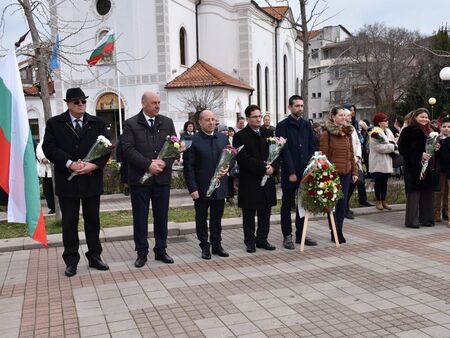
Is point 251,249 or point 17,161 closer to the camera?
point 17,161

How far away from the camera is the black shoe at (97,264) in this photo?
6.81 meters

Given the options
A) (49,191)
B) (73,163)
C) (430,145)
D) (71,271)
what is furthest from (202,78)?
(71,271)

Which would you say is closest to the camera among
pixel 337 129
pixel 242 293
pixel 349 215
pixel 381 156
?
pixel 242 293

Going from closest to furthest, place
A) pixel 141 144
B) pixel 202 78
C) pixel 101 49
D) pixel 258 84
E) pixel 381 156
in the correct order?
pixel 141 144, pixel 381 156, pixel 101 49, pixel 202 78, pixel 258 84

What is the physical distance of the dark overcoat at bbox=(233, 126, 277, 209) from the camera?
7.44m

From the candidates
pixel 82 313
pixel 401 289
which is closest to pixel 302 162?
pixel 401 289

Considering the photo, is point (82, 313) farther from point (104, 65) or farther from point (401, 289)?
point (104, 65)

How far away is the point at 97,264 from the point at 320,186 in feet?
10.8

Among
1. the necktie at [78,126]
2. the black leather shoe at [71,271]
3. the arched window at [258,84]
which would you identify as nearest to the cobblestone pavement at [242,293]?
the black leather shoe at [71,271]

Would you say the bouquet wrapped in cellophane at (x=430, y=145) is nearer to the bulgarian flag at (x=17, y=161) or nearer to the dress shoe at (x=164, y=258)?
the dress shoe at (x=164, y=258)

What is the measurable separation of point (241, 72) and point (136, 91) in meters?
7.74

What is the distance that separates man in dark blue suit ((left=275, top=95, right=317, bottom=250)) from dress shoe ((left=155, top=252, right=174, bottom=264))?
1800 mm

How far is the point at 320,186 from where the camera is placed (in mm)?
7430

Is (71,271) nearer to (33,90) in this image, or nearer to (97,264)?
(97,264)
